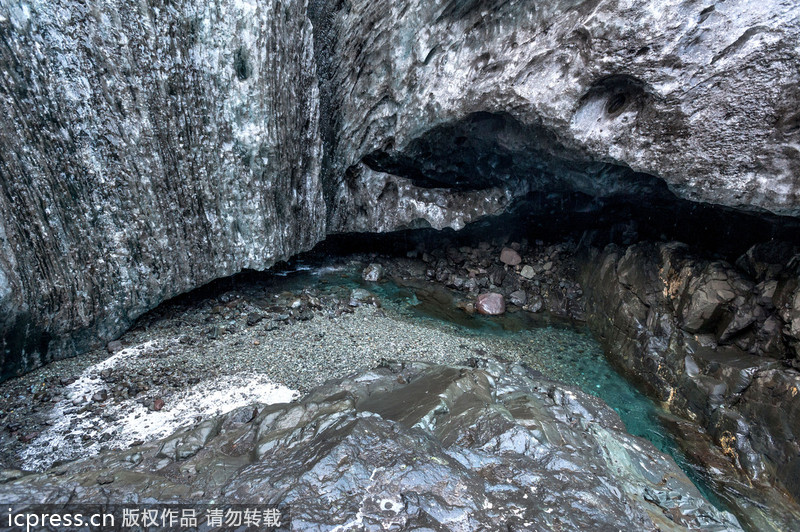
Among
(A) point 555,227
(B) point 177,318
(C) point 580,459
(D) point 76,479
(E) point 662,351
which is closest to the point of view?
(D) point 76,479

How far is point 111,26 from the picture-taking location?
5223mm

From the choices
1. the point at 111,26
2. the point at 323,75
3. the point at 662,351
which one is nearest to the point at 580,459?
the point at 662,351

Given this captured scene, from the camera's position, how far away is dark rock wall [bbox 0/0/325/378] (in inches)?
199

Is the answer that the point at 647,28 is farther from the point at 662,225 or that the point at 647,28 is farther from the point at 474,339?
the point at 474,339

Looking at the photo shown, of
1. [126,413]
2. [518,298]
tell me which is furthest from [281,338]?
[518,298]

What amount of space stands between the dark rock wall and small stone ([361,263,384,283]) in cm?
265

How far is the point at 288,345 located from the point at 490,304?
13.6 feet

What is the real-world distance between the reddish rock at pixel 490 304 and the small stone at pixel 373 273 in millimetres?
2219

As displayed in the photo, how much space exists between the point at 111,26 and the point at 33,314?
3.68 metres

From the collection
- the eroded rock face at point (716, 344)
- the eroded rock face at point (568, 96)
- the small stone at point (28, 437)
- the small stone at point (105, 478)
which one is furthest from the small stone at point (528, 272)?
the small stone at point (28, 437)

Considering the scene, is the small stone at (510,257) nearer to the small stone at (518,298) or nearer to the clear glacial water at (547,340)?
the small stone at (518,298)

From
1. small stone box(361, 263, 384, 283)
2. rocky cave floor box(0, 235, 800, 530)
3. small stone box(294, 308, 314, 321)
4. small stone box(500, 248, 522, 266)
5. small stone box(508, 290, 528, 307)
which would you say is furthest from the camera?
small stone box(500, 248, 522, 266)

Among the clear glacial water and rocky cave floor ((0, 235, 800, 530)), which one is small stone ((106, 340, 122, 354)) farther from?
the clear glacial water

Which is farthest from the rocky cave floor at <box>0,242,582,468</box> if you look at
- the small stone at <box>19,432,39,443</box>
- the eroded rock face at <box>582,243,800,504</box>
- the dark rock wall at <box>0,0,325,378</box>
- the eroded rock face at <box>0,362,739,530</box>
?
the eroded rock face at <box>582,243,800,504</box>
